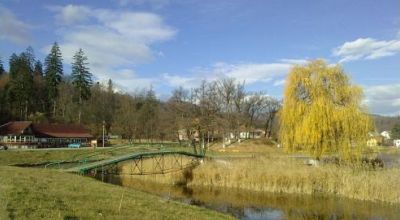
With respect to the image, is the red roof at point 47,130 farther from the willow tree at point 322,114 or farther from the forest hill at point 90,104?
the willow tree at point 322,114

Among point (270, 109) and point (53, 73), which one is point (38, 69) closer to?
point (53, 73)

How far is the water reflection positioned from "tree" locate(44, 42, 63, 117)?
6963 cm

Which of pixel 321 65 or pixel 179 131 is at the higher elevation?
pixel 321 65

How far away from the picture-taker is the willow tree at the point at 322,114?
121ft

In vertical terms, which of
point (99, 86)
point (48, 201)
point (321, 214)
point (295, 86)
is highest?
point (99, 86)

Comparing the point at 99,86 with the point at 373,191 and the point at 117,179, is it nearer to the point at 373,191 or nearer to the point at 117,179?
the point at 117,179

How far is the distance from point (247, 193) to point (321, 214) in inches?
323

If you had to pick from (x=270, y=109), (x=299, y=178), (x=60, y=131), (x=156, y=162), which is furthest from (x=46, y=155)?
(x=270, y=109)

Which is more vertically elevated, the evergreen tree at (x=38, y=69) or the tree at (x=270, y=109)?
the evergreen tree at (x=38, y=69)

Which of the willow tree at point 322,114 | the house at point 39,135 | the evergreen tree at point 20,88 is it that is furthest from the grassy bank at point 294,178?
the evergreen tree at point 20,88

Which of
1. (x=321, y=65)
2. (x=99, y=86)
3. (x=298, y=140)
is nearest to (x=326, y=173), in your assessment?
(x=298, y=140)

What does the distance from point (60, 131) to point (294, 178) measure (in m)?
58.8

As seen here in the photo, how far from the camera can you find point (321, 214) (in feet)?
78.5

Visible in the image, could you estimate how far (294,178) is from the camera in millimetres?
31734
